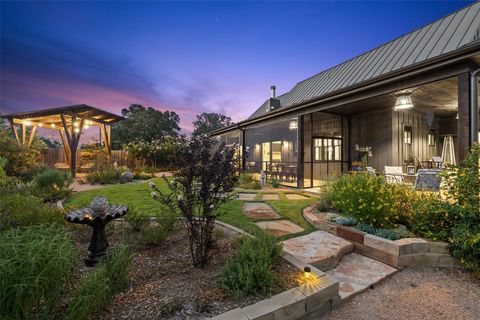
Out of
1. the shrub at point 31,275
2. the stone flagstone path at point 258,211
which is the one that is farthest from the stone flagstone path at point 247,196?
→ the shrub at point 31,275

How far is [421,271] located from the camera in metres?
2.87

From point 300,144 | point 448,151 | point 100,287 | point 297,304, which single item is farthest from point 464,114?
point 448,151

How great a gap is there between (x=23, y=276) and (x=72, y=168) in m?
13.2

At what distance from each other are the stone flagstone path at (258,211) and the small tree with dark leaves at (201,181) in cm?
233

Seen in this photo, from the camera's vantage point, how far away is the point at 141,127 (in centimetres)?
2656

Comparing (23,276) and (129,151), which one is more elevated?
(129,151)

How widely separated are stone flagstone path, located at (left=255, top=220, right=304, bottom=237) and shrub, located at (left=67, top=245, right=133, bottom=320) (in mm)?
2434

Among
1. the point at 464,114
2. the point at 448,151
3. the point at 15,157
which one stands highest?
the point at 464,114

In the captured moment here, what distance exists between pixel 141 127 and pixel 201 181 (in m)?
27.2

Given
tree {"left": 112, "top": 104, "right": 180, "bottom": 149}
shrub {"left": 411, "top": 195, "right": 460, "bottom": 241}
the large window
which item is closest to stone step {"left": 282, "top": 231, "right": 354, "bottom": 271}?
shrub {"left": 411, "top": 195, "right": 460, "bottom": 241}

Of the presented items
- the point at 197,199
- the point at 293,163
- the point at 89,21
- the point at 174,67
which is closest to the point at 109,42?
the point at 89,21

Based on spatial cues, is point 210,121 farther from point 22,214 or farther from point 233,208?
point 22,214

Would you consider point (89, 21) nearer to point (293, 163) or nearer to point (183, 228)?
point (183, 228)

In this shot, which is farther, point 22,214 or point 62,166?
point 62,166
